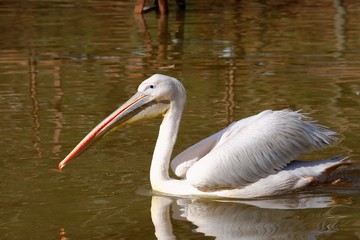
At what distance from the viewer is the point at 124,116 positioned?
21.1ft

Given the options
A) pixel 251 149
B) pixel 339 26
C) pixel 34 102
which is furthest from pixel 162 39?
pixel 251 149

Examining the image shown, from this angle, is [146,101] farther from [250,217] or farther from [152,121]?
[152,121]

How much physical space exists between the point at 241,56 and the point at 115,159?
525cm

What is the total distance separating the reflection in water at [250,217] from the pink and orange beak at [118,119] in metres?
0.52

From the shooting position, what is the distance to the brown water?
233 inches

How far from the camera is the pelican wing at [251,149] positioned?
6.19 metres

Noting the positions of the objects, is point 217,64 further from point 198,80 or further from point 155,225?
point 155,225

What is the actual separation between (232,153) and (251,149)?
13 centimetres

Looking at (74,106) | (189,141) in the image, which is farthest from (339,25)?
(189,141)

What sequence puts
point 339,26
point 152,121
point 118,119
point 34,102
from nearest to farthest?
point 118,119, point 152,121, point 34,102, point 339,26

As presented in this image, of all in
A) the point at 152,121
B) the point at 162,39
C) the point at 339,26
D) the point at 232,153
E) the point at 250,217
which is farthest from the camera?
the point at 339,26

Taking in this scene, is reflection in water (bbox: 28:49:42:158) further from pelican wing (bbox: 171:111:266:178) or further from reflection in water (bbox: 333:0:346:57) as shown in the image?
reflection in water (bbox: 333:0:346:57)

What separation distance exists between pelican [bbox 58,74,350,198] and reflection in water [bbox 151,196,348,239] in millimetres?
94

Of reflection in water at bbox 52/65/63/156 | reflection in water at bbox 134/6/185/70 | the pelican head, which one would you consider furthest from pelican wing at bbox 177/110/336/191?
reflection in water at bbox 134/6/185/70
